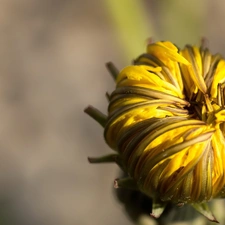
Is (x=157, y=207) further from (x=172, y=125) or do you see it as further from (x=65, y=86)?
(x=65, y=86)

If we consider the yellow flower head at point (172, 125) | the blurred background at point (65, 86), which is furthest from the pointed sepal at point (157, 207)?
the blurred background at point (65, 86)

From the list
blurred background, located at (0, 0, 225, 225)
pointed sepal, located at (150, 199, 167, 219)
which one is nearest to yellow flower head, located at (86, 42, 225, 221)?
pointed sepal, located at (150, 199, 167, 219)

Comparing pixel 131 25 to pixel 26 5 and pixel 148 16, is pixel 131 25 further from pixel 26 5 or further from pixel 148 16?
pixel 26 5

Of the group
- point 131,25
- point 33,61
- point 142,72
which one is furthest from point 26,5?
point 142,72

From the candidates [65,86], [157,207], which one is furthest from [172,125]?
[65,86]

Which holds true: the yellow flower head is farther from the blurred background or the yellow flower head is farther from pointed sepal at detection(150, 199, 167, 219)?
the blurred background

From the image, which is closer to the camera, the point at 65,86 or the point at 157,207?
the point at 157,207
